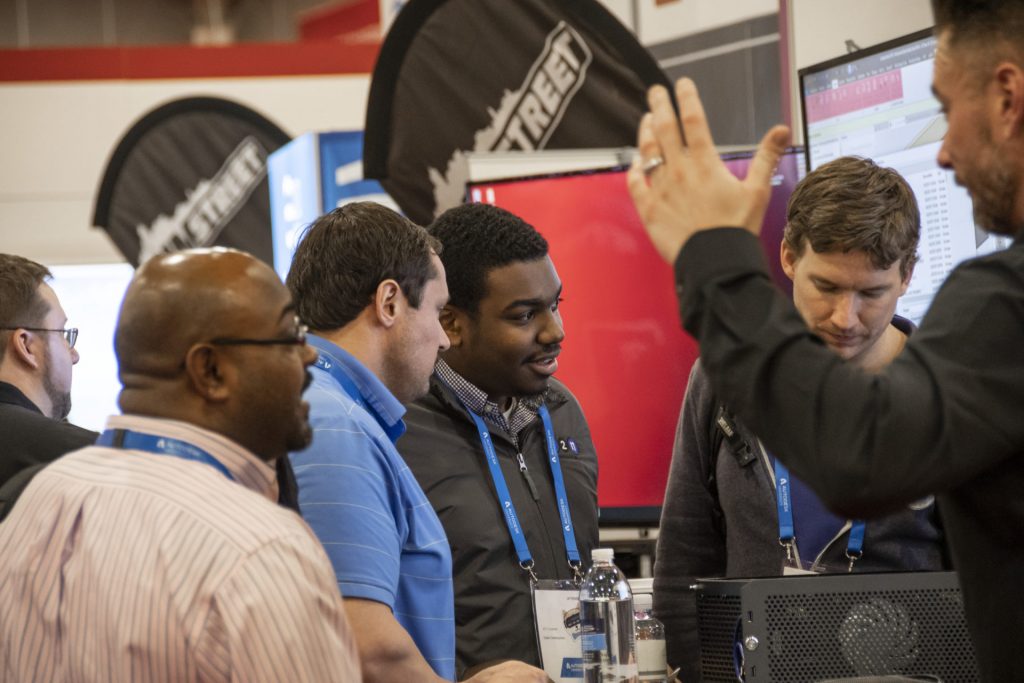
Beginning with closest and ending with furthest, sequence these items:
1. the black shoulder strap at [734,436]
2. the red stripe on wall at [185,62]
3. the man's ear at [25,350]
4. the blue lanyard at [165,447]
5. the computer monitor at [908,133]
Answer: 1. the blue lanyard at [165,447]
2. the black shoulder strap at [734,436]
3. the computer monitor at [908,133]
4. the man's ear at [25,350]
5. the red stripe on wall at [185,62]

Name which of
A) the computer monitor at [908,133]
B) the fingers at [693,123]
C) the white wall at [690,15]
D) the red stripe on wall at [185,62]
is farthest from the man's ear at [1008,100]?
the red stripe on wall at [185,62]

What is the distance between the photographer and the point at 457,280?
9.14ft

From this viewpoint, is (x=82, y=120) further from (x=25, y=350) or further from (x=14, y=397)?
(x=14, y=397)

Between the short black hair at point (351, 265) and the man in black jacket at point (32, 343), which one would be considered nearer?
the short black hair at point (351, 265)

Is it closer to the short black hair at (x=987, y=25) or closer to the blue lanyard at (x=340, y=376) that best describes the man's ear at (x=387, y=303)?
the blue lanyard at (x=340, y=376)

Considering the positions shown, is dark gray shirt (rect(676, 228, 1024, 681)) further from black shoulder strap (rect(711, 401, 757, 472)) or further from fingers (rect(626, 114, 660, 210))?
black shoulder strap (rect(711, 401, 757, 472))

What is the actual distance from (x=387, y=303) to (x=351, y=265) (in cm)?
9

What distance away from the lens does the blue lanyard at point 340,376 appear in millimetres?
2111

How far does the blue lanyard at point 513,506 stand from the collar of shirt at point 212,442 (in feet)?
3.60

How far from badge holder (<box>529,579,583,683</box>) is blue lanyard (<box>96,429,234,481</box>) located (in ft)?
3.45

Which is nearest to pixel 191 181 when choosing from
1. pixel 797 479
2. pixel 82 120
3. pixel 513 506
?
pixel 82 120

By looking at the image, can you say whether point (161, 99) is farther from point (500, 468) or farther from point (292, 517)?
point (292, 517)

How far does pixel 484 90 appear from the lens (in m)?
4.59

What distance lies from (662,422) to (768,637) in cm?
186
